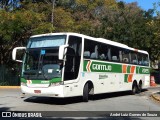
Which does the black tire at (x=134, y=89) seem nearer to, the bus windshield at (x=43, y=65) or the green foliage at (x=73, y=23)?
the green foliage at (x=73, y=23)

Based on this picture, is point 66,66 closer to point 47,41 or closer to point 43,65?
point 43,65

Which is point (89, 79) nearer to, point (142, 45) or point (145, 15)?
point (142, 45)

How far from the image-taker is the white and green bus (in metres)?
15.9

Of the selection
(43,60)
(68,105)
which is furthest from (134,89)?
(43,60)

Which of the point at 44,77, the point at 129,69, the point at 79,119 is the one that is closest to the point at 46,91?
the point at 44,77

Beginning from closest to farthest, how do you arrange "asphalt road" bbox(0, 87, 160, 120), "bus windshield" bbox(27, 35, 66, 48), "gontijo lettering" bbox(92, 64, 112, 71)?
"asphalt road" bbox(0, 87, 160, 120)
"bus windshield" bbox(27, 35, 66, 48)
"gontijo lettering" bbox(92, 64, 112, 71)

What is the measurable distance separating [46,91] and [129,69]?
29.9ft

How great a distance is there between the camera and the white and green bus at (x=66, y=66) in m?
15.9

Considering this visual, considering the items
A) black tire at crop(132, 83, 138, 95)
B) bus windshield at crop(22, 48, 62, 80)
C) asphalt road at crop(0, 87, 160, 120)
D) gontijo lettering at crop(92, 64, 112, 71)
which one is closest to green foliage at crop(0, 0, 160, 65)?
black tire at crop(132, 83, 138, 95)

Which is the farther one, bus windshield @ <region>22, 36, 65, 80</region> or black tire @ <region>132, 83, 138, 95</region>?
black tire @ <region>132, 83, 138, 95</region>

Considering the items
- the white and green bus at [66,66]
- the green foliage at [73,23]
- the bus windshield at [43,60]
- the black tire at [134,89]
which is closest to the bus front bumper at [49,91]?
the white and green bus at [66,66]

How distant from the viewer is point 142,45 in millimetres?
41531

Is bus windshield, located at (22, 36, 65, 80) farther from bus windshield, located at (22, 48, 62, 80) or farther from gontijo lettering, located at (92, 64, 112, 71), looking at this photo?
gontijo lettering, located at (92, 64, 112, 71)

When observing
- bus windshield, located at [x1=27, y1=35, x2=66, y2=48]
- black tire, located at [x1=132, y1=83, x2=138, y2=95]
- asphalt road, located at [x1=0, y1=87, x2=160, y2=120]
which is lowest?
asphalt road, located at [x1=0, y1=87, x2=160, y2=120]
